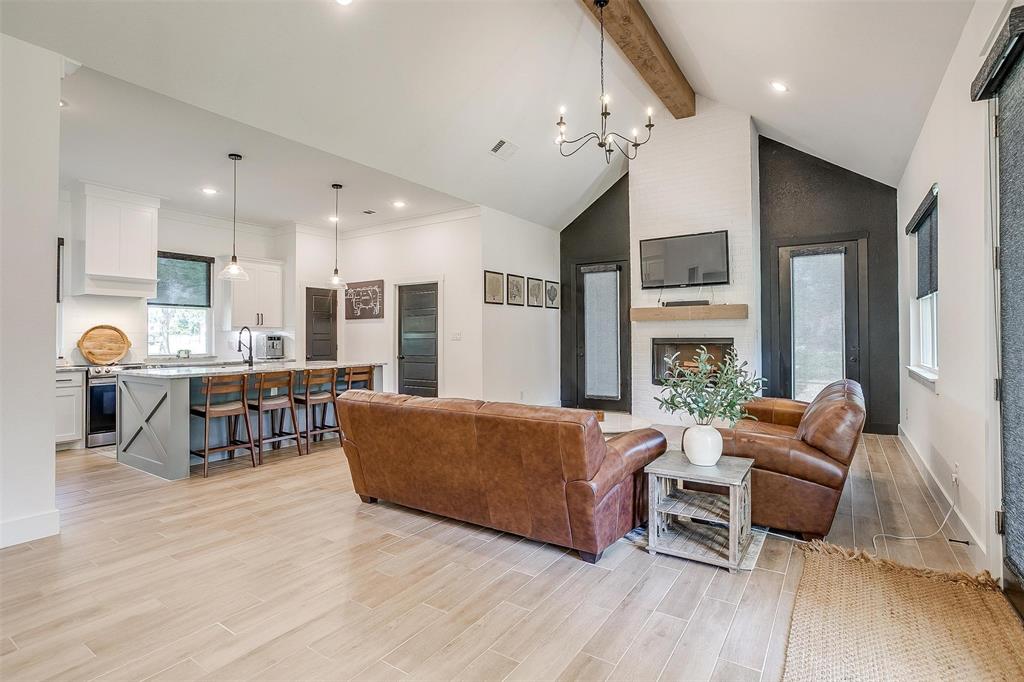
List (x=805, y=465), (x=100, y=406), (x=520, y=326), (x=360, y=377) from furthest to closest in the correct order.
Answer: (x=520, y=326)
(x=360, y=377)
(x=100, y=406)
(x=805, y=465)

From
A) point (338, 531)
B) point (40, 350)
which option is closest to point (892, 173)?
point (338, 531)

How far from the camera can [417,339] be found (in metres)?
7.75

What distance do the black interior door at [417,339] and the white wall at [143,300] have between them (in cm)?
241

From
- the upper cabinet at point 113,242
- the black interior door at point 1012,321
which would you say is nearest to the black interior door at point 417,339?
the upper cabinet at point 113,242

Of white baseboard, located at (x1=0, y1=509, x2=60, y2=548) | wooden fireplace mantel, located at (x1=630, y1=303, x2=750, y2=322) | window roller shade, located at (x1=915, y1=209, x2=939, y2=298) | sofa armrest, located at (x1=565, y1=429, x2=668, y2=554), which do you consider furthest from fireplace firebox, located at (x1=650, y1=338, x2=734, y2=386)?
white baseboard, located at (x1=0, y1=509, x2=60, y2=548)

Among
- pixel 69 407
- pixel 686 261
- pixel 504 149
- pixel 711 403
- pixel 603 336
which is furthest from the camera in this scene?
pixel 603 336

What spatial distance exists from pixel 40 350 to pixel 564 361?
660cm

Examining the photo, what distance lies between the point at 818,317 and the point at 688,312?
1.65 metres

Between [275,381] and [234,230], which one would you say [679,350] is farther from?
[234,230]

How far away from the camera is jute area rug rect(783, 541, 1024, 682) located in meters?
1.84

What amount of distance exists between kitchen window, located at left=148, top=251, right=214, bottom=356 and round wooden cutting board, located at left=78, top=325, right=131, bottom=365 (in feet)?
2.20

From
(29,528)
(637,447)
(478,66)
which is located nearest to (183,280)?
(29,528)

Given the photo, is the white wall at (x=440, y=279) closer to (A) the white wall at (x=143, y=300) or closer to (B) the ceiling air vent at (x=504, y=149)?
(B) the ceiling air vent at (x=504, y=149)

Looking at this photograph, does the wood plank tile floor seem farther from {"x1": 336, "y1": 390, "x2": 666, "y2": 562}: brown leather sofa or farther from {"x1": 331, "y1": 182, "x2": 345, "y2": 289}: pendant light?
{"x1": 331, "y1": 182, "x2": 345, "y2": 289}: pendant light
